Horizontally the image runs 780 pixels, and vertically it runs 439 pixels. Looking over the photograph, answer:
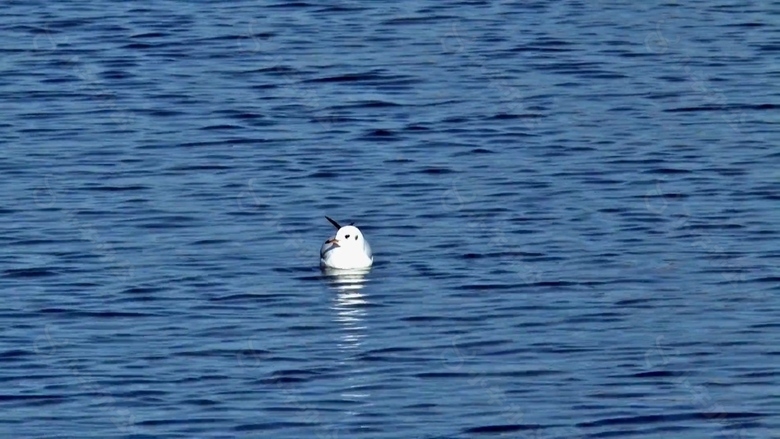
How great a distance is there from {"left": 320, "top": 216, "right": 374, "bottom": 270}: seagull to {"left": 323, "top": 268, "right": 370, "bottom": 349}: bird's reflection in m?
0.09

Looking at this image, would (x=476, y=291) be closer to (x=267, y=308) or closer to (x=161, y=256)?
(x=267, y=308)

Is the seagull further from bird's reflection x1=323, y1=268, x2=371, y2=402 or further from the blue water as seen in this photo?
the blue water

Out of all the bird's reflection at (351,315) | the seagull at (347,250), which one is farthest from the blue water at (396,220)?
the seagull at (347,250)

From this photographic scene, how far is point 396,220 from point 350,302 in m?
3.52

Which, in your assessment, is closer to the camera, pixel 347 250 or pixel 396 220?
pixel 347 250

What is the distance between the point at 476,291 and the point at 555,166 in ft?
20.1

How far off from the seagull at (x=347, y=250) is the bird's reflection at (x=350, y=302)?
0.30 ft

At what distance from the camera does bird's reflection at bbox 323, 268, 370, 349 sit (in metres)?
21.4

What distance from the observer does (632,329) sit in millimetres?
21312

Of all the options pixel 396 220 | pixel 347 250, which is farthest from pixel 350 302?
pixel 396 220

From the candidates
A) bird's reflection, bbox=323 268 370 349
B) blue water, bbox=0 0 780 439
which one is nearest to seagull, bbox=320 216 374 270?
bird's reflection, bbox=323 268 370 349

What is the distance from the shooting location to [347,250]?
24.2m

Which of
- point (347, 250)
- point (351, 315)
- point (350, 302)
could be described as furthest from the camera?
point (347, 250)

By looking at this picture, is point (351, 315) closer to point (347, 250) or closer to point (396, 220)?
point (347, 250)
